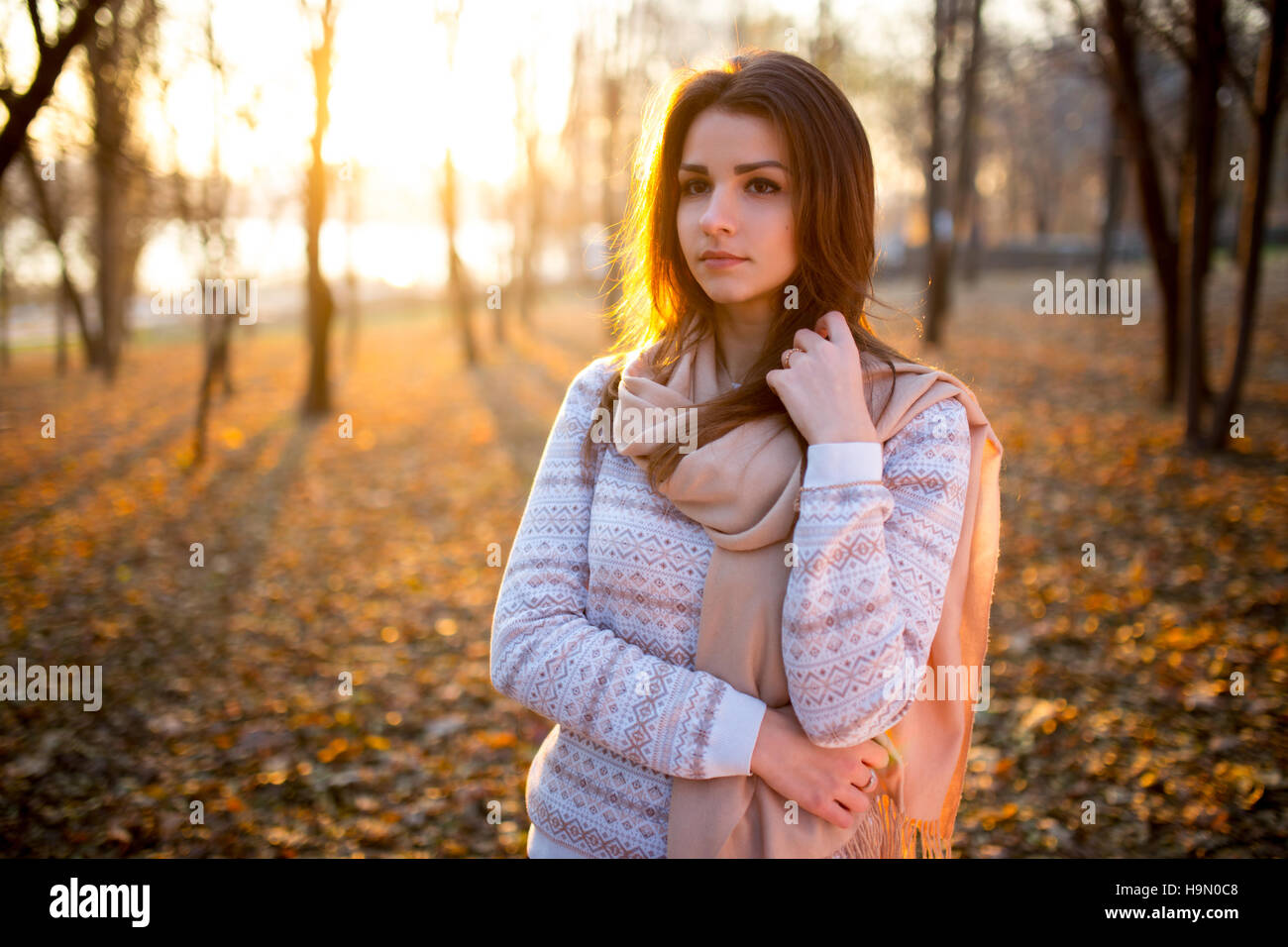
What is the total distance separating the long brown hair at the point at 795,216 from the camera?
5.41 ft

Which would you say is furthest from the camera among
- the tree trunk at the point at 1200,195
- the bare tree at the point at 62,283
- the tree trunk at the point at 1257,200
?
the bare tree at the point at 62,283

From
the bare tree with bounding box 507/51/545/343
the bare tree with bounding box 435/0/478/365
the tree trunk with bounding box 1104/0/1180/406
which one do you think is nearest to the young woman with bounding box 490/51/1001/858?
the tree trunk with bounding box 1104/0/1180/406

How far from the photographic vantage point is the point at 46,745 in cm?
447

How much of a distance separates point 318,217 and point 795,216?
12463 millimetres

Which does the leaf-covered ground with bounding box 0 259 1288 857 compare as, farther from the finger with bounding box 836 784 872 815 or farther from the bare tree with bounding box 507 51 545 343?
the bare tree with bounding box 507 51 545 343

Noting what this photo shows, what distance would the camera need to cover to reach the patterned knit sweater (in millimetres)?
1484

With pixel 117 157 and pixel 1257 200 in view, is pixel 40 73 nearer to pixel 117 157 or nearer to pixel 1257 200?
pixel 117 157

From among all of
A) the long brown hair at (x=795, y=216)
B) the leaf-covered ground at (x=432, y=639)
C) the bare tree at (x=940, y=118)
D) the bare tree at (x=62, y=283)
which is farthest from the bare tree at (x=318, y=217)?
the long brown hair at (x=795, y=216)

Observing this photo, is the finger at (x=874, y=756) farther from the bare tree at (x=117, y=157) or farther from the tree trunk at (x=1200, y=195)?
the tree trunk at (x=1200, y=195)

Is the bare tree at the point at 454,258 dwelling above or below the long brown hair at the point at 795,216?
above

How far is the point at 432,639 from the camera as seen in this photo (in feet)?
20.0

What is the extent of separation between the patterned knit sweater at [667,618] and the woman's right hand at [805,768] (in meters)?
0.04
